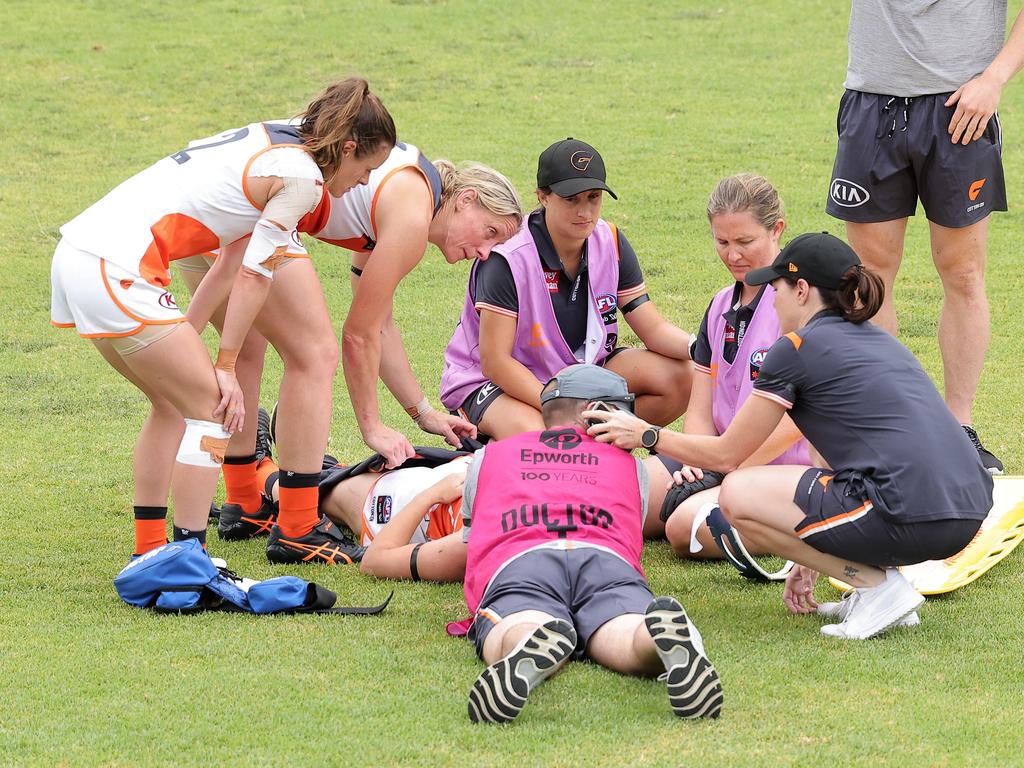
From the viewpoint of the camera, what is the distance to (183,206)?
14.0 feet

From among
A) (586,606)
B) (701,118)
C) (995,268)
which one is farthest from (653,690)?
(701,118)

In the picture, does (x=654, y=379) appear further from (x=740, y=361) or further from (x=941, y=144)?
(x=941, y=144)

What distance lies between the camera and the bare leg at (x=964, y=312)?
549cm

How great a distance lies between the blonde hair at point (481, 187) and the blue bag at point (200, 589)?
5.63ft

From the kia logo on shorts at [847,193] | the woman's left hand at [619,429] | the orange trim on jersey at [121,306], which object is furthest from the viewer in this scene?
the kia logo on shorts at [847,193]

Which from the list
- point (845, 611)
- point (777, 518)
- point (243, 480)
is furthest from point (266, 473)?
point (845, 611)

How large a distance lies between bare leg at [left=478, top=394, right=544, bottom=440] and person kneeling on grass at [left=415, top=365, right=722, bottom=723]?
109 centimetres

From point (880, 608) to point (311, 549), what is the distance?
2.04 metres

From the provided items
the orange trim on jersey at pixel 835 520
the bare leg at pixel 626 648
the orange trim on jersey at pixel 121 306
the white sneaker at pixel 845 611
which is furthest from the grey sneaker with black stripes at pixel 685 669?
the orange trim on jersey at pixel 121 306

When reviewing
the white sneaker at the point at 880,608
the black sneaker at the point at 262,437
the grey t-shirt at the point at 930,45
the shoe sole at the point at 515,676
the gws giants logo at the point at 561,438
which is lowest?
the black sneaker at the point at 262,437

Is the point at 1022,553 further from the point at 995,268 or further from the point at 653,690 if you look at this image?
the point at 995,268

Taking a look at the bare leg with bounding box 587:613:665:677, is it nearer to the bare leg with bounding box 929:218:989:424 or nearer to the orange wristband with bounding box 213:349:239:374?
the orange wristband with bounding box 213:349:239:374

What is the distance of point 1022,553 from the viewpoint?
15.4 ft

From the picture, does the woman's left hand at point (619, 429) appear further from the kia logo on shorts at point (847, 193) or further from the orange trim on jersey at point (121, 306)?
the kia logo on shorts at point (847, 193)
